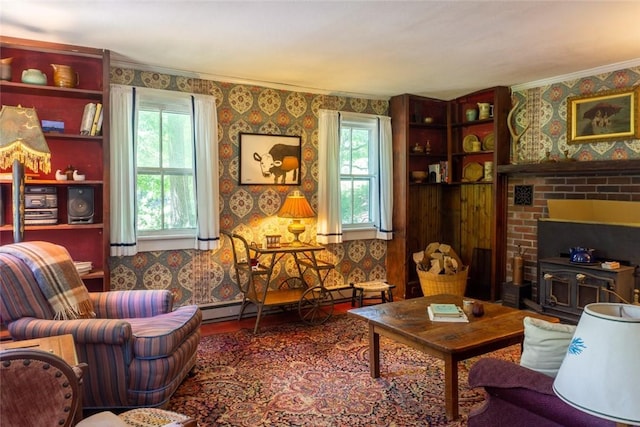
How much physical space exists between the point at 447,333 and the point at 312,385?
960mm

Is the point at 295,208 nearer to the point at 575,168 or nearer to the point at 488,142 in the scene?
the point at 488,142

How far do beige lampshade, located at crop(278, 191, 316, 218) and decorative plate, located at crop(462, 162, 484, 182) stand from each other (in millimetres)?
2149

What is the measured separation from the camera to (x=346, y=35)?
3217mm

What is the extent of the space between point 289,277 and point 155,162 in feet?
5.94

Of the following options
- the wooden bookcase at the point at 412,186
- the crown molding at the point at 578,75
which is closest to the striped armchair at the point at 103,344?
the wooden bookcase at the point at 412,186

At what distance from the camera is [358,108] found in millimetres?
5262

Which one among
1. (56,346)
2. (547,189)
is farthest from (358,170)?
(56,346)

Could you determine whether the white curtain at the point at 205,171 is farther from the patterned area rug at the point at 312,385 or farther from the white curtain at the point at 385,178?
the white curtain at the point at 385,178

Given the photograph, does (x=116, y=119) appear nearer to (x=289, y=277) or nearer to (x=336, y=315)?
(x=289, y=277)

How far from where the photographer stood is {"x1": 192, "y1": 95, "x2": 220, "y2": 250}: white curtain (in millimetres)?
4219

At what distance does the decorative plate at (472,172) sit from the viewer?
17.3 ft

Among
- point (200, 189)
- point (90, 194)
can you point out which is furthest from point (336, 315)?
point (90, 194)

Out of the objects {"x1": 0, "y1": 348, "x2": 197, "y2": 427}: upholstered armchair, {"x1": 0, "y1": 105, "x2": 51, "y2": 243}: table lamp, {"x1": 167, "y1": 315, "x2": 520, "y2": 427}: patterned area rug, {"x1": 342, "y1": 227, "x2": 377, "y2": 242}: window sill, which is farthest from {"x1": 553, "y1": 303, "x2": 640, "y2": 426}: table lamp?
{"x1": 342, "y1": 227, "x2": 377, "y2": 242}: window sill

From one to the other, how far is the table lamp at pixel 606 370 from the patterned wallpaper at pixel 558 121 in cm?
365
